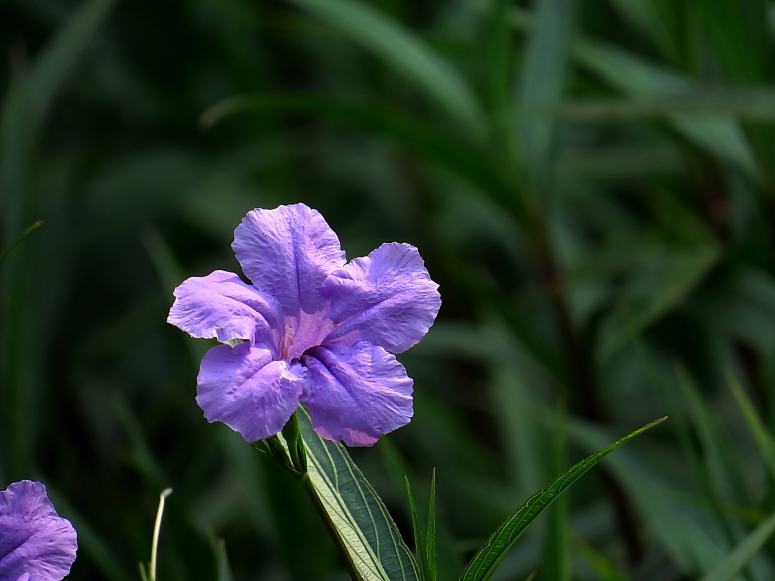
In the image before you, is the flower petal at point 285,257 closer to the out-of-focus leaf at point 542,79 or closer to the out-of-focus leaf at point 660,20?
the out-of-focus leaf at point 542,79

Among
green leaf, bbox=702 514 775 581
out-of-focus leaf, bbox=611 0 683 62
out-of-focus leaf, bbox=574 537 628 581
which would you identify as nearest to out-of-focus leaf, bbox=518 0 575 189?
out-of-focus leaf, bbox=611 0 683 62

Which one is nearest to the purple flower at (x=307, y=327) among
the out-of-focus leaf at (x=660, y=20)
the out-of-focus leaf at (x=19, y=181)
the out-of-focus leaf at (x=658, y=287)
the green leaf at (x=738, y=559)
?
the green leaf at (x=738, y=559)

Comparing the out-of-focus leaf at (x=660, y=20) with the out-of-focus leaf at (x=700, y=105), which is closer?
the out-of-focus leaf at (x=700, y=105)

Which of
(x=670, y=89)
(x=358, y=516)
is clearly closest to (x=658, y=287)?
(x=670, y=89)

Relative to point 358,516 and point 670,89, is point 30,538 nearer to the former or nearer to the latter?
point 358,516

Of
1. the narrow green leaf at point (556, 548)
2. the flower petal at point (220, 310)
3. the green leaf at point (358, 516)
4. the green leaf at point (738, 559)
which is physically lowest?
the narrow green leaf at point (556, 548)

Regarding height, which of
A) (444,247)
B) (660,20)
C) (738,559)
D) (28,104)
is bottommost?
(444,247)

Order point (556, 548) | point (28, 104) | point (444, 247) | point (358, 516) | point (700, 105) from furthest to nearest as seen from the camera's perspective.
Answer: point (444, 247)
point (28, 104)
point (700, 105)
point (556, 548)
point (358, 516)

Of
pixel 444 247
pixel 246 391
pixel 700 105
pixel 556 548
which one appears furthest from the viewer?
pixel 444 247
